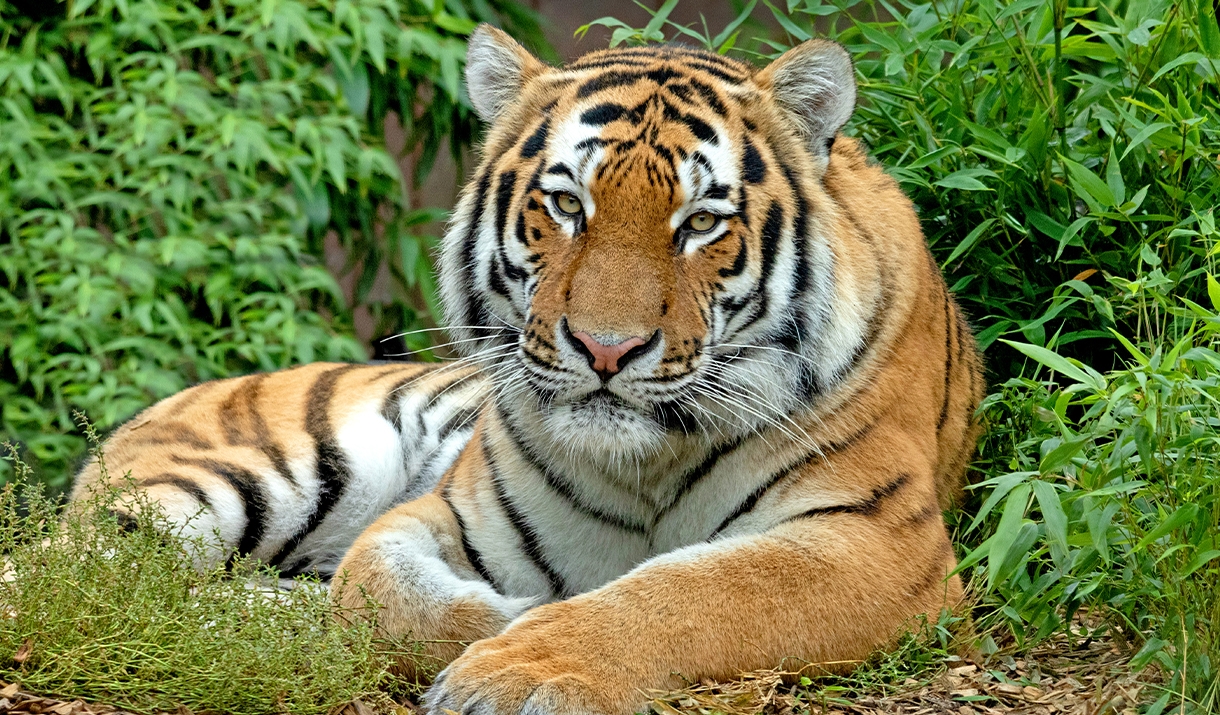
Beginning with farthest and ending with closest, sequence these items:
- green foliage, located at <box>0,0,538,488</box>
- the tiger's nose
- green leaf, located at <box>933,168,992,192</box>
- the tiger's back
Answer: green foliage, located at <box>0,0,538,488</box> → the tiger's back → green leaf, located at <box>933,168,992,192</box> → the tiger's nose

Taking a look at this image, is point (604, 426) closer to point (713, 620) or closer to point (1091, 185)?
point (713, 620)

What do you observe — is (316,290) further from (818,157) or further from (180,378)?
(818,157)

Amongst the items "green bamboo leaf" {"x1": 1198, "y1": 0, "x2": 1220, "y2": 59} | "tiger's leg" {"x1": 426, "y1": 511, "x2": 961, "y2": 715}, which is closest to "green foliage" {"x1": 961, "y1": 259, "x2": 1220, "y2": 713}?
"tiger's leg" {"x1": 426, "y1": 511, "x2": 961, "y2": 715}

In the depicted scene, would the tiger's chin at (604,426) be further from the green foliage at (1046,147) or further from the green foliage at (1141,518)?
the green foliage at (1046,147)

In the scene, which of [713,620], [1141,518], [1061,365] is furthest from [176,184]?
[1141,518]

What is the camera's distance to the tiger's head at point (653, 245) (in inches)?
92.0

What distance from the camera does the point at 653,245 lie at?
93.4 inches

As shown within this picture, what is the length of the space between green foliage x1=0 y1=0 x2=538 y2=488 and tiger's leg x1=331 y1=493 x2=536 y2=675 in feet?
7.38

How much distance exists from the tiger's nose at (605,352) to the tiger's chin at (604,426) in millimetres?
78

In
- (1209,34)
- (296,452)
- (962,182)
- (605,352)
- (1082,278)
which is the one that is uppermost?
(1209,34)

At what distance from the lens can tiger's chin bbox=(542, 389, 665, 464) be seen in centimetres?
236

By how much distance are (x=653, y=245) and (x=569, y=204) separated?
0.67ft

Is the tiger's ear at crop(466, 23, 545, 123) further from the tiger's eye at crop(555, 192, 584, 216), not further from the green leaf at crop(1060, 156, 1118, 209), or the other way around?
the green leaf at crop(1060, 156, 1118, 209)

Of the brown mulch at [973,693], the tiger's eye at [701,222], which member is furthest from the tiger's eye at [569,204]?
the brown mulch at [973,693]
